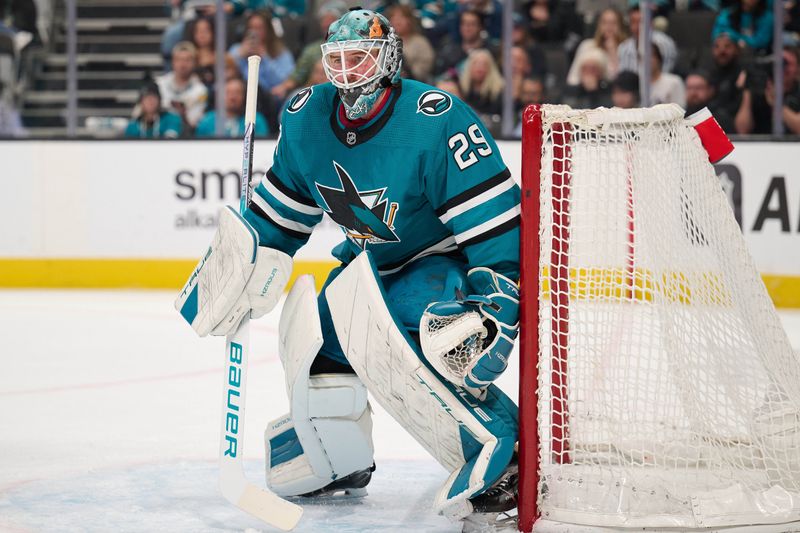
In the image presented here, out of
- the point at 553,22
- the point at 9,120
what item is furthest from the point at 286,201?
the point at 9,120

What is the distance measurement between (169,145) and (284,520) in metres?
4.33

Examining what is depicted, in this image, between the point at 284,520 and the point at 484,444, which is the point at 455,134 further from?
the point at 284,520

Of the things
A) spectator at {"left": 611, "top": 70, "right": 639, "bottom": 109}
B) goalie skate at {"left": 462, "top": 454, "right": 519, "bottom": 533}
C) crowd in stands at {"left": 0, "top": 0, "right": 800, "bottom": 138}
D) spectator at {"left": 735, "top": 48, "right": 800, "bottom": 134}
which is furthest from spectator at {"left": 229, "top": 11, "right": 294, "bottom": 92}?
goalie skate at {"left": 462, "top": 454, "right": 519, "bottom": 533}

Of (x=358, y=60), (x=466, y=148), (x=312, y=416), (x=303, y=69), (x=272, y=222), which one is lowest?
(x=312, y=416)

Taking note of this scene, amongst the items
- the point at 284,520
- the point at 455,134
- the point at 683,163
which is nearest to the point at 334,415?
the point at 284,520

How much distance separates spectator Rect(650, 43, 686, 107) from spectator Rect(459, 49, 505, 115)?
77cm

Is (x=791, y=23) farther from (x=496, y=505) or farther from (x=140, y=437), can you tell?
(x=496, y=505)

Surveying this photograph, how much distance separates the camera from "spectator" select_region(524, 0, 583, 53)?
6.30 meters

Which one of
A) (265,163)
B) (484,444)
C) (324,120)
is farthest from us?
(265,163)

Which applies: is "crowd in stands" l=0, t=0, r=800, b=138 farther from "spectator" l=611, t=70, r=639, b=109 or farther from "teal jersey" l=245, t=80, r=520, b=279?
"teal jersey" l=245, t=80, r=520, b=279

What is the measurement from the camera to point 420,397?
2.03m

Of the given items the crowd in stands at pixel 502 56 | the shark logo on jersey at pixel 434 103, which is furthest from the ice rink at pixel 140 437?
the crowd in stands at pixel 502 56

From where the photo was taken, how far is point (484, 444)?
2.04 m

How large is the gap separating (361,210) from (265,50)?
4416mm
